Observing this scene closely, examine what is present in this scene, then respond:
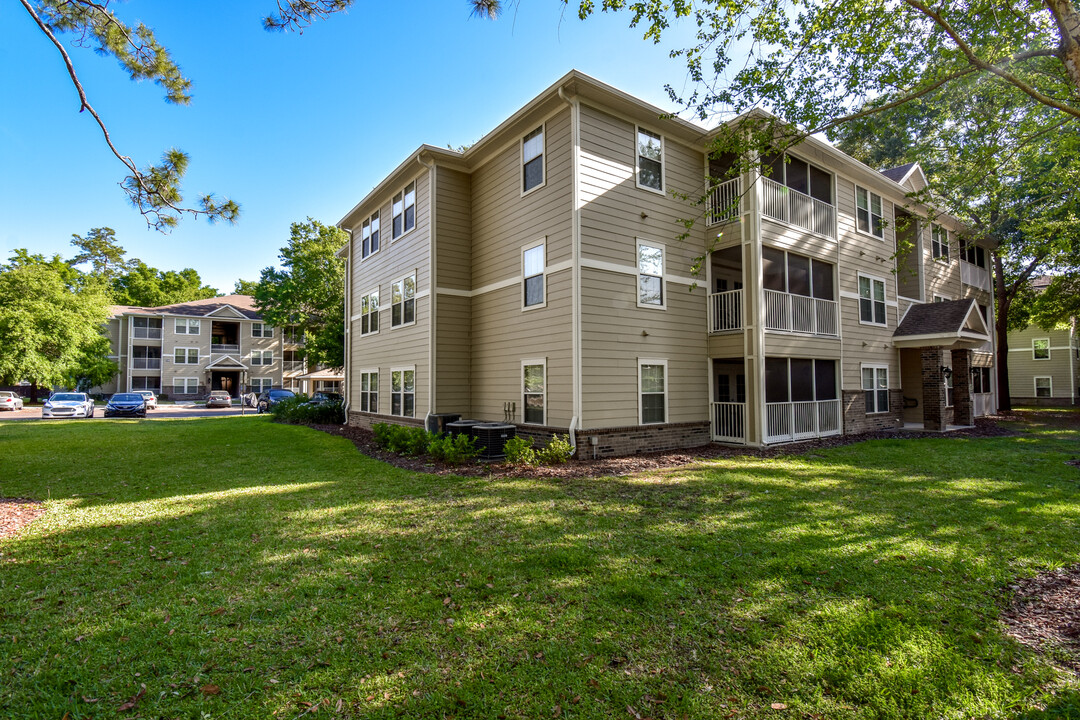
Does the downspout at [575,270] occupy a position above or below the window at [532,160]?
below

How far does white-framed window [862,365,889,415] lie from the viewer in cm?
1559

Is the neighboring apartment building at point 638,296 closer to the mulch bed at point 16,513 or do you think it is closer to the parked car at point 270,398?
the mulch bed at point 16,513

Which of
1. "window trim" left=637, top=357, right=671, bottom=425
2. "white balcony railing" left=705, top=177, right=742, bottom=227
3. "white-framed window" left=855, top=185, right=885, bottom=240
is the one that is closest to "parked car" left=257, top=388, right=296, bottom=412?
"window trim" left=637, top=357, right=671, bottom=425

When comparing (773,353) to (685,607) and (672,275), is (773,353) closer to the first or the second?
(672,275)

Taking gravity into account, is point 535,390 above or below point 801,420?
above

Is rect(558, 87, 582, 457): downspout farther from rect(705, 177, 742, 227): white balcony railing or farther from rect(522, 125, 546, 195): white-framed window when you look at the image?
rect(705, 177, 742, 227): white balcony railing

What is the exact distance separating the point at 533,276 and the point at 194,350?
42.5 m

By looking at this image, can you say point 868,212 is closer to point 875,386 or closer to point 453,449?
point 875,386

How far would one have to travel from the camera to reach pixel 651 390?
11.5 metres

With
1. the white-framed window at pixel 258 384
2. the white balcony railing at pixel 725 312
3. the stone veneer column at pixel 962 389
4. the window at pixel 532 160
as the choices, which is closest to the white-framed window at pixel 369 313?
the window at pixel 532 160

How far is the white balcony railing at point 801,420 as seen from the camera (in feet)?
40.6

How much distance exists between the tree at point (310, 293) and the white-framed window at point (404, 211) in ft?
42.7

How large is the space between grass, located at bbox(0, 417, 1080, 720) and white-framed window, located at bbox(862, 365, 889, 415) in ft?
26.3

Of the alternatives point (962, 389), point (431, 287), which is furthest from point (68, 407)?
point (962, 389)
